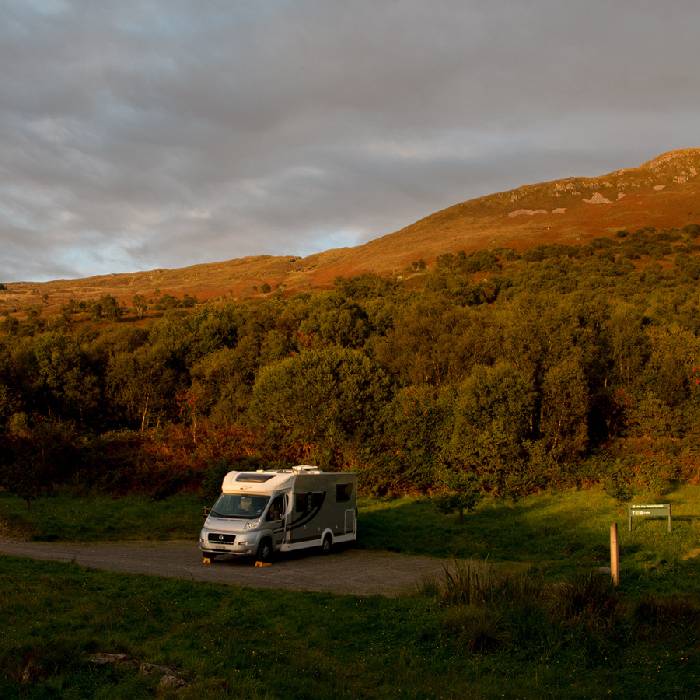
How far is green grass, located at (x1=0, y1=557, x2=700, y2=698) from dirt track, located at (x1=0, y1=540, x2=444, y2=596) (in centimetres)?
318

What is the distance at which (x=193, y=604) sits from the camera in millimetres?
13477

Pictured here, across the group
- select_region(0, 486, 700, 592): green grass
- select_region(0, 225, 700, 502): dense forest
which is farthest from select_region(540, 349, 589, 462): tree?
select_region(0, 486, 700, 592): green grass

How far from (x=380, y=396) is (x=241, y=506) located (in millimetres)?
18192

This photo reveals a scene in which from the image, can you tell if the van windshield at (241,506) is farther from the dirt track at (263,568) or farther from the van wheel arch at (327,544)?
the van wheel arch at (327,544)

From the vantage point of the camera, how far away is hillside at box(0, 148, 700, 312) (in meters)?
95.4

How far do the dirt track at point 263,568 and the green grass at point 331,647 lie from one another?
125 inches

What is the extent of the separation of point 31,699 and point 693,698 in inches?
312

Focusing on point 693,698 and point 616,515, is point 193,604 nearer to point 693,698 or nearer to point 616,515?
Result: point 693,698

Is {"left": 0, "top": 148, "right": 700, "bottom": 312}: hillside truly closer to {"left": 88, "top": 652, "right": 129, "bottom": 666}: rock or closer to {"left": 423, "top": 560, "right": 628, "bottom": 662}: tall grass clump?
{"left": 423, "top": 560, "right": 628, "bottom": 662}: tall grass clump

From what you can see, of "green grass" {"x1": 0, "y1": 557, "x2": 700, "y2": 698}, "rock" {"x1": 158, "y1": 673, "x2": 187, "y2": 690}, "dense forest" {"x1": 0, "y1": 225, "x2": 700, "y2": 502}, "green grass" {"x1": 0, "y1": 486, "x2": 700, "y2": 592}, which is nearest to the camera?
"rock" {"x1": 158, "y1": 673, "x2": 187, "y2": 690}

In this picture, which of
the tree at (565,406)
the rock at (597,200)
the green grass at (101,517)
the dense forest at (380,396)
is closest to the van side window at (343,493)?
→ the green grass at (101,517)

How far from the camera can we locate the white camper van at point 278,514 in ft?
69.1

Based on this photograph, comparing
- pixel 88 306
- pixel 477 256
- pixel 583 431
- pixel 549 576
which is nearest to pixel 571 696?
pixel 549 576

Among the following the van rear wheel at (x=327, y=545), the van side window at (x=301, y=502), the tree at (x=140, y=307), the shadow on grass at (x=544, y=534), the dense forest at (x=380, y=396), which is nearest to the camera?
the shadow on grass at (x=544, y=534)
